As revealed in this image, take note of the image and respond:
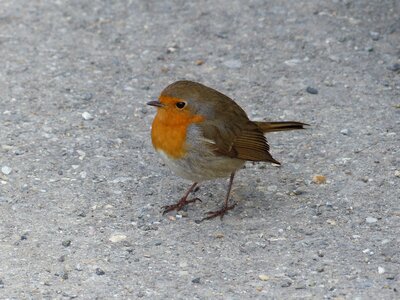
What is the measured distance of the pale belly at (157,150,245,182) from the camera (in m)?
5.13

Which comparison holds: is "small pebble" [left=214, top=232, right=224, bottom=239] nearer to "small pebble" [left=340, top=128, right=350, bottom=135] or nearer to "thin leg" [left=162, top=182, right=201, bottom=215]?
"thin leg" [left=162, top=182, right=201, bottom=215]

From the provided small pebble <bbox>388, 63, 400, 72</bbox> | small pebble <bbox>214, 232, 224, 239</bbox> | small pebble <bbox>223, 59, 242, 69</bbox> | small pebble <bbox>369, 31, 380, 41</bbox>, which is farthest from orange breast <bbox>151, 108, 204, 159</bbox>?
small pebble <bbox>369, 31, 380, 41</bbox>

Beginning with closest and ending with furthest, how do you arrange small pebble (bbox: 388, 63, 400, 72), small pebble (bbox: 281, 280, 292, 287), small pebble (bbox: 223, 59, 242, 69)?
small pebble (bbox: 281, 280, 292, 287)
small pebble (bbox: 388, 63, 400, 72)
small pebble (bbox: 223, 59, 242, 69)

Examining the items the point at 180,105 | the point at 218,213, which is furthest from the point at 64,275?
the point at 180,105

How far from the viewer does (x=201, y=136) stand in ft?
16.9

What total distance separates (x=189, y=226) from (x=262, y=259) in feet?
1.88

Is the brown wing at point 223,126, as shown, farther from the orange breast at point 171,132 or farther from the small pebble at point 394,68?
the small pebble at point 394,68

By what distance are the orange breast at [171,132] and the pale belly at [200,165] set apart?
0.13ft

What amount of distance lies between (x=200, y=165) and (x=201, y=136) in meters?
0.16

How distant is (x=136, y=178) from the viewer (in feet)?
18.6

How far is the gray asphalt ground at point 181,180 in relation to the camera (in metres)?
4.70

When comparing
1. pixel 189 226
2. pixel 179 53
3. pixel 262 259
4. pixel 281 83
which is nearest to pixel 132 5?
pixel 179 53

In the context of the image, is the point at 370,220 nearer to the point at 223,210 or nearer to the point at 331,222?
the point at 331,222

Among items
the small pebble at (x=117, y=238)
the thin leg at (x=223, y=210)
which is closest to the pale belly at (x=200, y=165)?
the thin leg at (x=223, y=210)
